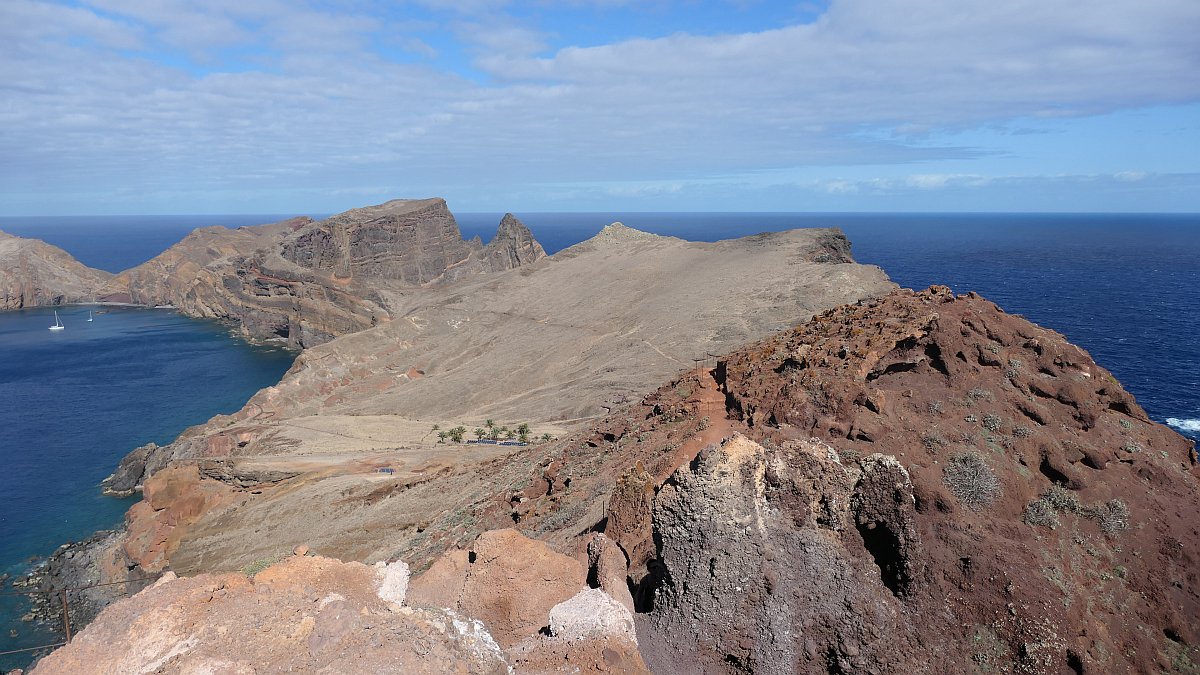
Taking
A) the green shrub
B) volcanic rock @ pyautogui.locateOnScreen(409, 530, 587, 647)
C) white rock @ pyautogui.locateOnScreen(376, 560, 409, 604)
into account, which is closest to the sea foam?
the green shrub

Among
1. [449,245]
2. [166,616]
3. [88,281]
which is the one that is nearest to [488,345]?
[449,245]

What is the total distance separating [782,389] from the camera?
15.1 meters

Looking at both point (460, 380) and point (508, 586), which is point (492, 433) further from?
point (508, 586)

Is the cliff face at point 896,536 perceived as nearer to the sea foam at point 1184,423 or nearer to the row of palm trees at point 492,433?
the row of palm trees at point 492,433

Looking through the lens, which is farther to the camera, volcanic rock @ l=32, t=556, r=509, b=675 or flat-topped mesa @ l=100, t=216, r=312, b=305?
flat-topped mesa @ l=100, t=216, r=312, b=305

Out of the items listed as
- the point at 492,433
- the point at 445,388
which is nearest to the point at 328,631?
the point at 492,433

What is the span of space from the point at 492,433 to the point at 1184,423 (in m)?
39.7

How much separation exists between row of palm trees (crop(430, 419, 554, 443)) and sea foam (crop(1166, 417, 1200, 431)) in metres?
35.6

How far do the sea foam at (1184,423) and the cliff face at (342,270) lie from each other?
217 feet

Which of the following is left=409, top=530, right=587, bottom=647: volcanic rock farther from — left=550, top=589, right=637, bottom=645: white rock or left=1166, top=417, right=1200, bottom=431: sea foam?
left=1166, top=417, right=1200, bottom=431: sea foam

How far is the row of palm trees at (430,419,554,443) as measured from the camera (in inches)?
1426

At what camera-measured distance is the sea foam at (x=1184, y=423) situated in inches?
1545

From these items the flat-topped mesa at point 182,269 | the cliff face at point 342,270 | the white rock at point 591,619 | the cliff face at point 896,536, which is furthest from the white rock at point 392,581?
the flat-topped mesa at point 182,269

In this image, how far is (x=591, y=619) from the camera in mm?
10125
